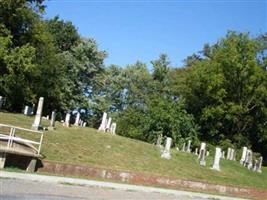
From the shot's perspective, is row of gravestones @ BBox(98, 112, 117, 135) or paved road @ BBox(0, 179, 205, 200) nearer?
paved road @ BBox(0, 179, 205, 200)

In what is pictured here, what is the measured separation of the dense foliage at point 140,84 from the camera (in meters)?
49.3

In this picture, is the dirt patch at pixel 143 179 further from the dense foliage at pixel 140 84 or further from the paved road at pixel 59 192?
the dense foliage at pixel 140 84

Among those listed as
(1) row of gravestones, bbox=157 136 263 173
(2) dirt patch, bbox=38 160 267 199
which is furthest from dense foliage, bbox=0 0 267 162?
(2) dirt patch, bbox=38 160 267 199

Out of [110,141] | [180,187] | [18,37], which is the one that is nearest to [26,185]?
[180,187]

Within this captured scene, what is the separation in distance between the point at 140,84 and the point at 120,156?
53.8 metres

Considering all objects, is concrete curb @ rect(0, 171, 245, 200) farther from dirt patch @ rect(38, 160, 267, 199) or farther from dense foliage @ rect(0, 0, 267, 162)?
dense foliage @ rect(0, 0, 267, 162)

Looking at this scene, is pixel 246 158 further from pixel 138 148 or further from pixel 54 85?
pixel 54 85

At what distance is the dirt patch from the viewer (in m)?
22.0

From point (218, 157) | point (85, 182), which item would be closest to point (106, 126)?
point (218, 157)

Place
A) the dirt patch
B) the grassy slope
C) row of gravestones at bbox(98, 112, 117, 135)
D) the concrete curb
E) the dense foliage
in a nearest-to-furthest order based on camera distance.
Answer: the concrete curb → the dirt patch → the grassy slope → row of gravestones at bbox(98, 112, 117, 135) → the dense foliage

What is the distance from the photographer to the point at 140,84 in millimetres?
81438

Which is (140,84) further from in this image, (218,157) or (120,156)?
(120,156)

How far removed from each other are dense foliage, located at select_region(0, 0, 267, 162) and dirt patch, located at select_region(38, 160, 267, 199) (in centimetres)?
1984

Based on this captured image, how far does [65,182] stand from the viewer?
739 inches
